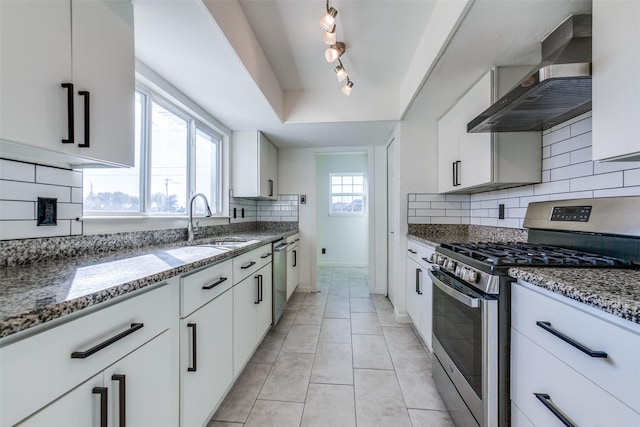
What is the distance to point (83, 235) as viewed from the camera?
1257 millimetres

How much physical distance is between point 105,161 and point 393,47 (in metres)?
2.02

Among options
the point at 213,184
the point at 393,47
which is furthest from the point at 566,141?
the point at 213,184

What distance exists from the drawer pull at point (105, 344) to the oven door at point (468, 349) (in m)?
1.29

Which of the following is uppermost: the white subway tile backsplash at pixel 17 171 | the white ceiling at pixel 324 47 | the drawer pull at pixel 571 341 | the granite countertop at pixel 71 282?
the white ceiling at pixel 324 47

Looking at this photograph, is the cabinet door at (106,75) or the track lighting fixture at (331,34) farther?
the track lighting fixture at (331,34)

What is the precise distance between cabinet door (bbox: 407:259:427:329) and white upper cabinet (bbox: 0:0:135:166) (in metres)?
2.13

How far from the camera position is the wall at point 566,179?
1.20 m

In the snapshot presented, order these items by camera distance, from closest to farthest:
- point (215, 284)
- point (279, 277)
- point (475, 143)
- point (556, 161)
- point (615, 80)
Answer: point (615, 80)
point (215, 284)
point (556, 161)
point (475, 143)
point (279, 277)

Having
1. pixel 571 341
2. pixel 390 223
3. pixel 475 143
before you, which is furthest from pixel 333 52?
pixel 390 223

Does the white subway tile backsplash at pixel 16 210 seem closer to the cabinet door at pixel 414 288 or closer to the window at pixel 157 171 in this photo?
the window at pixel 157 171

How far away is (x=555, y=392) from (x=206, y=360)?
4.49ft

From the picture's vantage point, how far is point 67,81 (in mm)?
883

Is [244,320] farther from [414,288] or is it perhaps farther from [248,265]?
[414,288]

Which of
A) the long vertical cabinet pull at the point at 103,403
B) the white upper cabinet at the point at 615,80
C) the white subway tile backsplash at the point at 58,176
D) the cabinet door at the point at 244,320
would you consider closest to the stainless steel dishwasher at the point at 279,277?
the cabinet door at the point at 244,320
